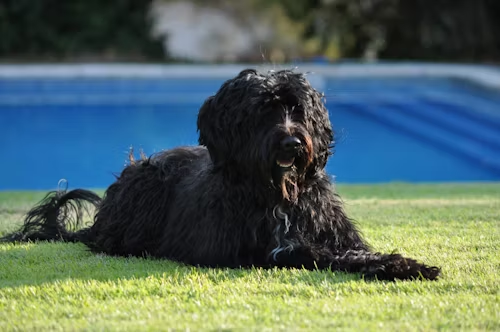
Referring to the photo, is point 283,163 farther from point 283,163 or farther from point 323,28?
point 323,28

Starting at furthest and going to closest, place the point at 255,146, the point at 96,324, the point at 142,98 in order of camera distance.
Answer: the point at 142,98
the point at 255,146
the point at 96,324

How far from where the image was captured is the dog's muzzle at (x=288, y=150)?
466cm

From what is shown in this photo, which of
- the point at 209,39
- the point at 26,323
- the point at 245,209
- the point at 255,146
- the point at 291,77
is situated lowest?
the point at 26,323

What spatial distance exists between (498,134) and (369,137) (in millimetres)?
2383

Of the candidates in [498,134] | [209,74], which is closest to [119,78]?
[209,74]

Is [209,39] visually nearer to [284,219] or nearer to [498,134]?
[498,134]

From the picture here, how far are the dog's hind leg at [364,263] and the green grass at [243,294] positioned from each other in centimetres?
12

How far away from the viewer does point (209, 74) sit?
59.4 feet

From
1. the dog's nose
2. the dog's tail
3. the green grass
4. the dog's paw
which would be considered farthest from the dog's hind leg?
the dog's tail

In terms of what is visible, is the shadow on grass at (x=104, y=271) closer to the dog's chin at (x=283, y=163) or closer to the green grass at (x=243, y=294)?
the green grass at (x=243, y=294)

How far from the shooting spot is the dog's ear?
16.5ft

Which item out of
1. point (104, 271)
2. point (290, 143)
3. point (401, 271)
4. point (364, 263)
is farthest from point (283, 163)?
point (104, 271)

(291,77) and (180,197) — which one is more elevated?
(291,77)

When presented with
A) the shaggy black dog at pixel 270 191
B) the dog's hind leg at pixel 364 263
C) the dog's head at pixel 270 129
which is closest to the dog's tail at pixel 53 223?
the shaggy black dog at pixel 270 191
